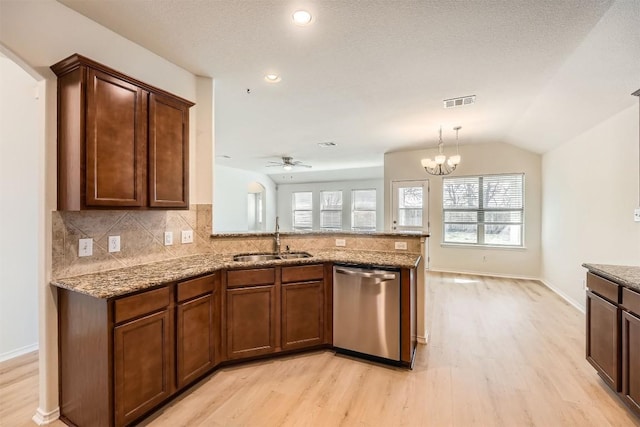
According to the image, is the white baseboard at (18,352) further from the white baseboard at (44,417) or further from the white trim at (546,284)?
the white trim at (546,284)

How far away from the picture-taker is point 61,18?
1907 millimetres

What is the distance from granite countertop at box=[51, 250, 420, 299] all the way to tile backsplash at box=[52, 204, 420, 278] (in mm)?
72

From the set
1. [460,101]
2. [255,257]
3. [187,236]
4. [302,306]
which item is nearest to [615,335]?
[302,306]

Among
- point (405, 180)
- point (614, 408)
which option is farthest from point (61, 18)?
point (405, 180)

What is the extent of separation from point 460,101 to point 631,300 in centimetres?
263

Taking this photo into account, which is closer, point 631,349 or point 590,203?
point 631,349

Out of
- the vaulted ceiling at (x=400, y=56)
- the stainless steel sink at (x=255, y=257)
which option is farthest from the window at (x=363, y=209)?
the stainless steel sink at (x=255, y=257)

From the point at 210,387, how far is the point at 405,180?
222 inches

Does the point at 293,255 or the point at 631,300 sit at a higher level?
the point at 293,255

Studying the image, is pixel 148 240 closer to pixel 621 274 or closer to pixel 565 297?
pixel 621 274

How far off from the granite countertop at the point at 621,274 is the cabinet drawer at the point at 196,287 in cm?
291

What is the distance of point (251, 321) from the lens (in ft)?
8.27

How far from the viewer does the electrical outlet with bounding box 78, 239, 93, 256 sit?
6.50 feet

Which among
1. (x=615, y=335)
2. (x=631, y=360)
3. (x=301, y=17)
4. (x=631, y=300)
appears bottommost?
(x=631, y=360)
